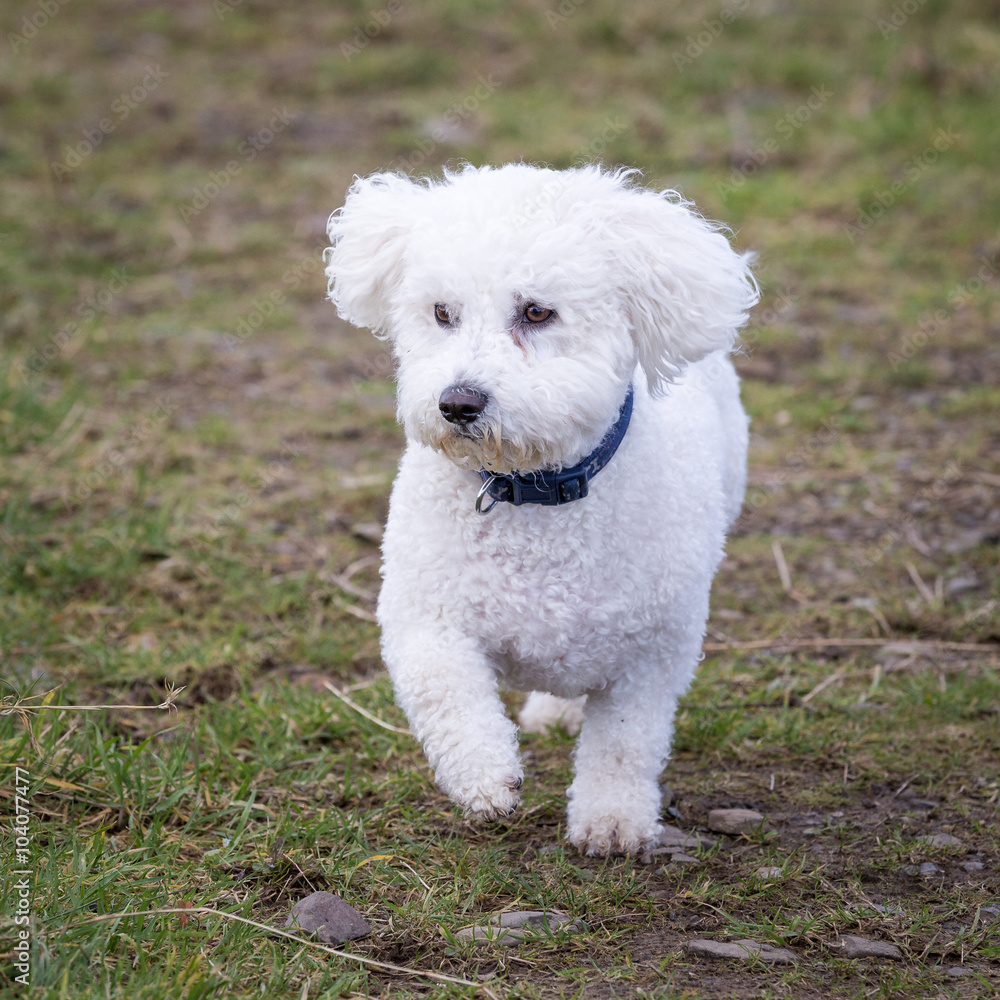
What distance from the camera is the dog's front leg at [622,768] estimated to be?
267 cm

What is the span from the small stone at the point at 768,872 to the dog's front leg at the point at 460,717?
0.60 meters

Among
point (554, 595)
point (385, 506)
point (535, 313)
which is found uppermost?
point (535, 313)

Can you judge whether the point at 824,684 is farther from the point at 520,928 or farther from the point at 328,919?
the point at 328,919

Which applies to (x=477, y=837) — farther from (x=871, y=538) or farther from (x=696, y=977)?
(x=871, y=538)

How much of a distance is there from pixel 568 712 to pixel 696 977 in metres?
1.18

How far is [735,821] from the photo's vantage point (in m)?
2.81

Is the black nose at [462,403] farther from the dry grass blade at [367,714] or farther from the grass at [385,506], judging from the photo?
the dry grass blade at [367,714]

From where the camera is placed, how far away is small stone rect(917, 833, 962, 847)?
2.70m

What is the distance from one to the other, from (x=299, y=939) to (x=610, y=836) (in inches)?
30.3

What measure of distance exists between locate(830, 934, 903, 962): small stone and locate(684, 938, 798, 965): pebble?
0.34 ft

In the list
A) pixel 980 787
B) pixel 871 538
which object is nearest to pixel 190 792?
pixel 980 787

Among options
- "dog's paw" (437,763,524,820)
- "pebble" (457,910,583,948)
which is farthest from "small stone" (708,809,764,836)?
"dog's paw" (437,763,524,820)

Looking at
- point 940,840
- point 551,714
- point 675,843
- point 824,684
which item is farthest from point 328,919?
point 824,684

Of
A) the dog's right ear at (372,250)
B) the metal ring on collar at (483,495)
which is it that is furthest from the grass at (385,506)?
the dog's right ear at (372,250)
